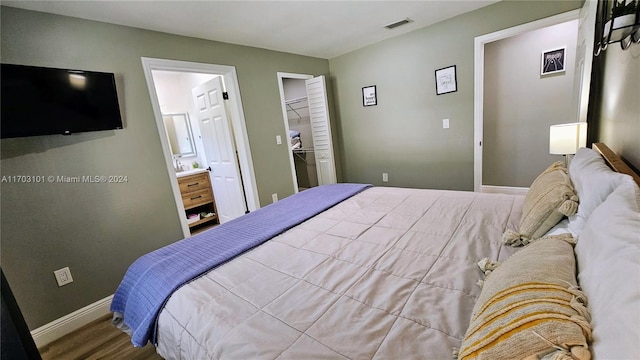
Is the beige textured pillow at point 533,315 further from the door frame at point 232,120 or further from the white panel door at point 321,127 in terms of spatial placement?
the white panel door at point 321,127

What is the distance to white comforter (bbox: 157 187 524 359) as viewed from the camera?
83 centimetres

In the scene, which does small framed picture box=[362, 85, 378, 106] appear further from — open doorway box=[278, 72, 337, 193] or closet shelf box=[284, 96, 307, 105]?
closet shelf box=[284, 96, 307, 105]

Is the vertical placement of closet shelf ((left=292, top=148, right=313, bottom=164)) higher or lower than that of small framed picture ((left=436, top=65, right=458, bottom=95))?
lower

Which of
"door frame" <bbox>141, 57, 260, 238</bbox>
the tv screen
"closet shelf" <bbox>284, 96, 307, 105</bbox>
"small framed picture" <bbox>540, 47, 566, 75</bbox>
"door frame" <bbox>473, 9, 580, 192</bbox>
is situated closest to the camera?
the tv screen

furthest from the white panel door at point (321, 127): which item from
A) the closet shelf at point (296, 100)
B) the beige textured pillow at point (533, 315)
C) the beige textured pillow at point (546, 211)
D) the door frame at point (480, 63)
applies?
the beige textured pillow at point (533, 315)

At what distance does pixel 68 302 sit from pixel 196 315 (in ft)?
5.94

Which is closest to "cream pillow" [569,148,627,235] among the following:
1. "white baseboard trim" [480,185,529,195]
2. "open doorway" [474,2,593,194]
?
"open doorway" [474,2,593,194]

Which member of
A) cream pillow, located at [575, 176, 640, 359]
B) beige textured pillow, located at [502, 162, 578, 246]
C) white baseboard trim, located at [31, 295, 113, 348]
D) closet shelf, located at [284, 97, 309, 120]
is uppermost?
closet shelf, located at [284, 97, 309, 120]

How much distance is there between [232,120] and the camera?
3.26 metres

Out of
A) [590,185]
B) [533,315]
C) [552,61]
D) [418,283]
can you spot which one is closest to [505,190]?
[552,61]

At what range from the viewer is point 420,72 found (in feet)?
11.1

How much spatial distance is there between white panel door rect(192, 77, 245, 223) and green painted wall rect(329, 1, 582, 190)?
6.19ft

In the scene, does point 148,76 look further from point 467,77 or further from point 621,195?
point 467,77

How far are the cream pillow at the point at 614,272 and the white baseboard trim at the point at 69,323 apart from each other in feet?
9.72
